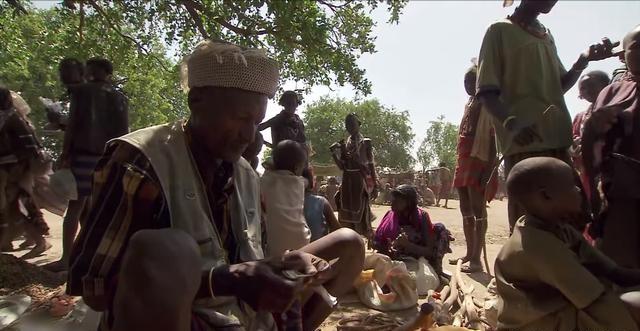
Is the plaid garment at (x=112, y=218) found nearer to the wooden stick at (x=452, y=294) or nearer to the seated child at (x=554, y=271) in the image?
the seated child at (x=554, y=271)

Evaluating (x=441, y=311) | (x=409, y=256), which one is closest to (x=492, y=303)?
(x=441, y=311)

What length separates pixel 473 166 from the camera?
4.68 meters

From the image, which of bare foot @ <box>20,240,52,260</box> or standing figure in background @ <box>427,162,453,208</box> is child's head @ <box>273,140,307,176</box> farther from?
standing figure in background @ <box>427,162,453,208</box>

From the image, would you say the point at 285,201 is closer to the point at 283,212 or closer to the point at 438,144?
the point at 283,212

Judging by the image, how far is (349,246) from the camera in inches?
69.8

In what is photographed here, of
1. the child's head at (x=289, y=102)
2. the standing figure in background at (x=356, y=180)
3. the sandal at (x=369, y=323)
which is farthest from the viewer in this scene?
the standing figure in background at (x=356, y=180)

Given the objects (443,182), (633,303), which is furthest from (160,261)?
(443,182)

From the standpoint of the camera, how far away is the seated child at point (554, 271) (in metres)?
1.89

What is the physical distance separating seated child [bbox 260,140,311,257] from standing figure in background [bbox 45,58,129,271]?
1845 millimetres

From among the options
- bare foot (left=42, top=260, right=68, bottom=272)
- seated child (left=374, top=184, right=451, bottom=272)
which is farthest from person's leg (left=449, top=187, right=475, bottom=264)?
bare foot (left=42, top=260, right=68, bottom=272)

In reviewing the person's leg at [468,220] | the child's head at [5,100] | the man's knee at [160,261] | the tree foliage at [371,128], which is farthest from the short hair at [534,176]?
the tree foliage at [371,128]

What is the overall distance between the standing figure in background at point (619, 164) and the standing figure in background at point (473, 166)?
5.45 feet

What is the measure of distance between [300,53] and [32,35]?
419 inches

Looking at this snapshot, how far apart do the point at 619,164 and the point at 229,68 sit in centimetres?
236
